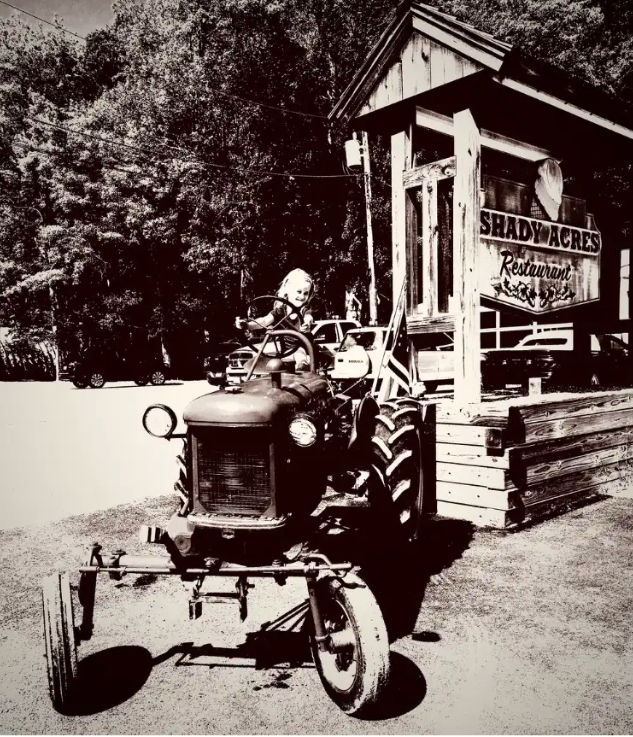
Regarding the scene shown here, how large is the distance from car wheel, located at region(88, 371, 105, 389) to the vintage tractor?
19740 millimetres

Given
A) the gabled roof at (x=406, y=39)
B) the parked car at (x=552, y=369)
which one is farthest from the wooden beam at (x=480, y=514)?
the gabled roof at (x=406, y=39)

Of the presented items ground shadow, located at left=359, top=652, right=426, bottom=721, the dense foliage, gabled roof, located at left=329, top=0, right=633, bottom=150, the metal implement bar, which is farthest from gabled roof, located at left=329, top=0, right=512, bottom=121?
the dense foliage

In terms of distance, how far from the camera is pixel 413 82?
6.16m

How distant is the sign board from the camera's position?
241 inches

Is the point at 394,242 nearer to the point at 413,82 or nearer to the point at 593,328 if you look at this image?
the point at 413,82

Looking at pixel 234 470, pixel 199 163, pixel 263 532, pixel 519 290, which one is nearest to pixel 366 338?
pixel 519 290

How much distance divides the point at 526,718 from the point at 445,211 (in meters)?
4.88

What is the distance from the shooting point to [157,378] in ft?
77.3

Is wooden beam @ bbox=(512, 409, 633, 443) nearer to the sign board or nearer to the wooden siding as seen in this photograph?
the sign board

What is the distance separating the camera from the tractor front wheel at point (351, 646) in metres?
2.72

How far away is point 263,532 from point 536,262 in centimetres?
468

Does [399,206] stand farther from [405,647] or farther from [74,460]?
[74,460]

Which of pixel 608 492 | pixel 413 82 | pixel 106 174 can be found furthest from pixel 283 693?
pixel 106 174

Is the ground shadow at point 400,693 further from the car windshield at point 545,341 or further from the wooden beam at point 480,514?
the car windshield at point 545,341
